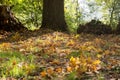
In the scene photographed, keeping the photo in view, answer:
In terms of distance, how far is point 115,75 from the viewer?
5547 millimetres

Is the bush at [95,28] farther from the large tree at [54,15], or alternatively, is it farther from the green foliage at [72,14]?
the green foliage at [72,14]

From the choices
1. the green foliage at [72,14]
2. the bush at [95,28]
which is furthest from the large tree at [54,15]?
the green foliage at [72,14]

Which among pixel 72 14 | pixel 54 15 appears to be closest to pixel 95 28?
pixel 54 15

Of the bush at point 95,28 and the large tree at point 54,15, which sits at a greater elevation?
the large tree at point 54,15

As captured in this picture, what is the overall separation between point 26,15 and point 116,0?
12.1 metres

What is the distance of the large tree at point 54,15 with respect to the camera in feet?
50.1

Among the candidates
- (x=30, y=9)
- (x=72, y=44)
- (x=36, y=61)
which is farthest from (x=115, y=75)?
(x=30, y=9)

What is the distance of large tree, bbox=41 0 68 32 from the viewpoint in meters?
15.3

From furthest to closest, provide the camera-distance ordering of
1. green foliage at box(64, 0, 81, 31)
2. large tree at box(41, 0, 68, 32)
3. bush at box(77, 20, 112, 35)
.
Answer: green foliage at box(64, 0, 81, 31) → large tree at box(41, 0, 68, 32) → bush at box(77, 20, 112, 35)

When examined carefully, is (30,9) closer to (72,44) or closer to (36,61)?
(72,44)

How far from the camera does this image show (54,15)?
15.3 m

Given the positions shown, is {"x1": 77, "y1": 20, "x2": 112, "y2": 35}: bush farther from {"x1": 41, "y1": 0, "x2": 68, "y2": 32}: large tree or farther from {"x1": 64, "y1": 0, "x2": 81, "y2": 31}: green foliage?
{"x1": 64, "y1": 0, "x2": 81, "y2": 31}: green foliage

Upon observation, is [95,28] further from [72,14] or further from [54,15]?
[72,14]

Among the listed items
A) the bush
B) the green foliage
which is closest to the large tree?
the bush
